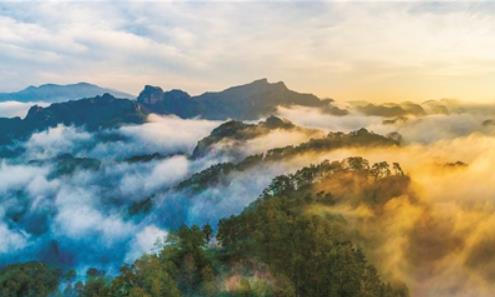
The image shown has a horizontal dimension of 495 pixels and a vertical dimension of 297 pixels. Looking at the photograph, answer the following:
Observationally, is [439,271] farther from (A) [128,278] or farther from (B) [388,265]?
(A) [128,278]

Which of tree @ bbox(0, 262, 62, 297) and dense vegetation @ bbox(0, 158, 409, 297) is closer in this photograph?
dense vegetation @ bbox(0, 158, 409, 297)

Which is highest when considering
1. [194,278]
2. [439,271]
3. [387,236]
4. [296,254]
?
[296,254]

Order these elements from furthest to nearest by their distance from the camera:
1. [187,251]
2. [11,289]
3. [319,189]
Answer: [319,189], [11,289], [187,251]

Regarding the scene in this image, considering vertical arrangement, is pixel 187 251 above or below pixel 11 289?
above

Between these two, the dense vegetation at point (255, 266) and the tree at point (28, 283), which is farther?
the tree at point (28, 283)

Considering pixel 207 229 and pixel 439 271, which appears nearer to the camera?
pixel 207 229

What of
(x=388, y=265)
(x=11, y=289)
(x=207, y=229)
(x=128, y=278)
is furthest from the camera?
(x=388, y=265)

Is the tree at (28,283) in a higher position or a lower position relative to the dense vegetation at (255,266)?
lower

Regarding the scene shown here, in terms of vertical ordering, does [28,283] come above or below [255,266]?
below

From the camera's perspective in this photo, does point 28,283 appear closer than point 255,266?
No

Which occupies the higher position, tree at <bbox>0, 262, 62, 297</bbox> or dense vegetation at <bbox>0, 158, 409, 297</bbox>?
dense vegetation at <bbox>0, 158, 409, 297</bbox>

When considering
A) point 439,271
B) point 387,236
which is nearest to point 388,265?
point 387,236
